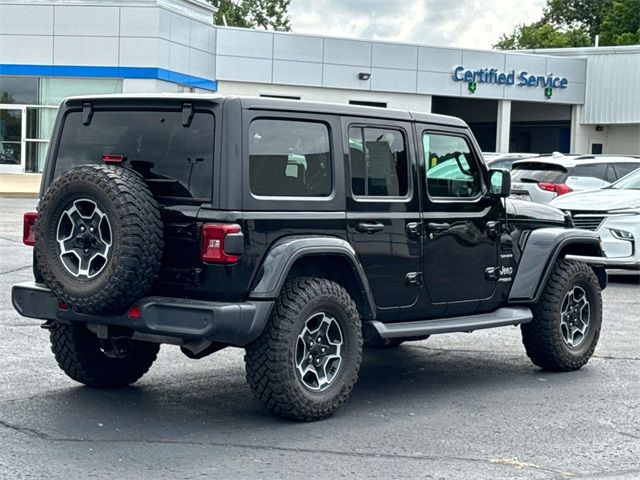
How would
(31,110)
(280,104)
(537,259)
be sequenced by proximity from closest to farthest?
(280,104)
(537,259)
(31,110)

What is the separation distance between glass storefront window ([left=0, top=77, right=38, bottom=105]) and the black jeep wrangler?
34.9m

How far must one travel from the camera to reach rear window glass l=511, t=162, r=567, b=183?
19.1 meters

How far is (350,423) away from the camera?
270 inches

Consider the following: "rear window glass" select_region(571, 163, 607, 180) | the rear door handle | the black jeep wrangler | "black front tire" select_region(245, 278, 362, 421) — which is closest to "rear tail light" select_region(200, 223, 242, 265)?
the black jeep wrangler

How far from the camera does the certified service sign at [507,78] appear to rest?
4944 centimetres

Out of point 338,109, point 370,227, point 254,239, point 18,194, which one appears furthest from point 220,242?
point 18,194

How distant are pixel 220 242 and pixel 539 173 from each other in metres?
13.8

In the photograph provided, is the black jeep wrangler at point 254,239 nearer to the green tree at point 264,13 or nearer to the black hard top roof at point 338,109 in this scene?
the black hard top roof at point 338,109

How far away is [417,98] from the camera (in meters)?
49.1

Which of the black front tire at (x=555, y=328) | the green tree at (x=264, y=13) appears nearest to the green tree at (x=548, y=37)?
the green tree at (x=264, y=13)

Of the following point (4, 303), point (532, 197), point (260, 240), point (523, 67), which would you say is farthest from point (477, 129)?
point (260, 240)

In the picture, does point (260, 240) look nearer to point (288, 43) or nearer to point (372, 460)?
point (372, 460)

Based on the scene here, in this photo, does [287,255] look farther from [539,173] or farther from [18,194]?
[18,194]

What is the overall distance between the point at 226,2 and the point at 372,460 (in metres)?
78.3
